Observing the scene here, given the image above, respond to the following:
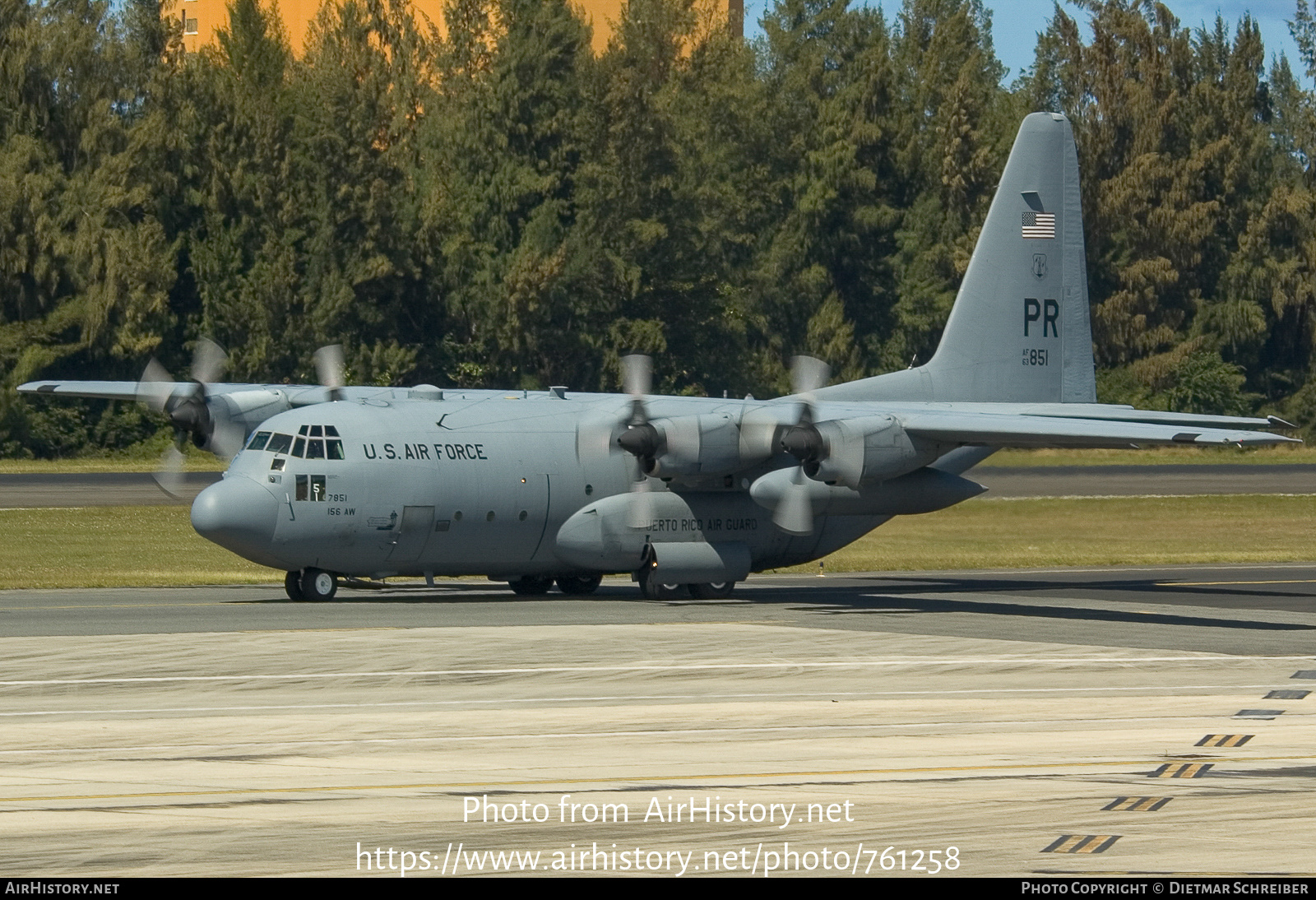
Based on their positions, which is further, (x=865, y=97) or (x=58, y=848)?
(x=865, y=97)

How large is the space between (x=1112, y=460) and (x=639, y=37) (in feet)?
118

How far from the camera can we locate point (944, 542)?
47.1m

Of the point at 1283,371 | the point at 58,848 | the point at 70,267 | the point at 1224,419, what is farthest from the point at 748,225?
the point at 58,848

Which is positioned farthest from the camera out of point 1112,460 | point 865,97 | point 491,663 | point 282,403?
point 865,97

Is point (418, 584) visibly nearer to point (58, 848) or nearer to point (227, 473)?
point (227, 473)

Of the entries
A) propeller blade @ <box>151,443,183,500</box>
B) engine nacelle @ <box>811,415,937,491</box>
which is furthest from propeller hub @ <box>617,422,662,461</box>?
propeller blade @ <box>151,443,183,500</box>

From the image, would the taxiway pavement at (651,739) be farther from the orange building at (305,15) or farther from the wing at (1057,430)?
the orange building at (305,15)

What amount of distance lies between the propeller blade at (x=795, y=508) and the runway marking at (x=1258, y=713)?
1254cm

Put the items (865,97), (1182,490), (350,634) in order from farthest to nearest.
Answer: (865,97) < (1182,490) < (350,634)

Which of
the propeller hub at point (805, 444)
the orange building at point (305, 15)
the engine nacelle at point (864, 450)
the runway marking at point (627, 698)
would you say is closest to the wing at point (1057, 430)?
the engine nacelle at point (864, 450)

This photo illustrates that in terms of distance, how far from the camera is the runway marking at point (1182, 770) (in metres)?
14.1

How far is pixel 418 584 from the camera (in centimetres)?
3816

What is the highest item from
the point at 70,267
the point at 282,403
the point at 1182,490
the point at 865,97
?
the point at 865,97

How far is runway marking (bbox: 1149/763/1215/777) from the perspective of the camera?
14.1 m
